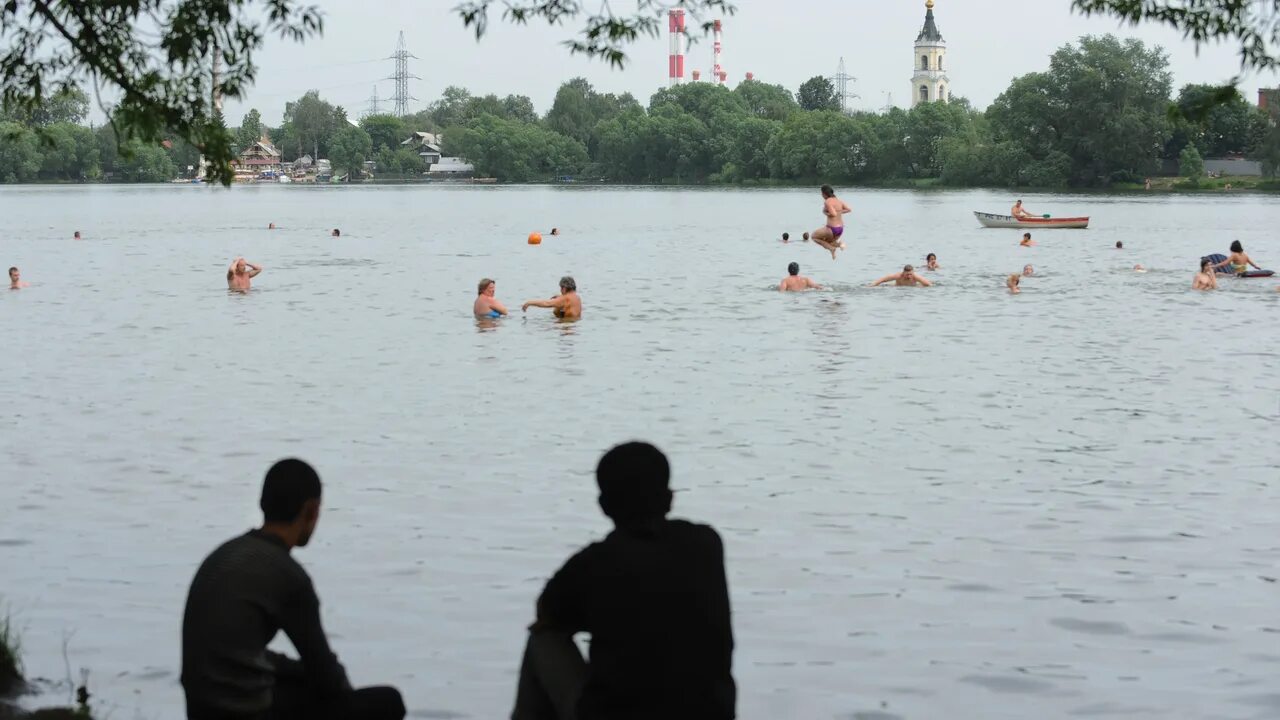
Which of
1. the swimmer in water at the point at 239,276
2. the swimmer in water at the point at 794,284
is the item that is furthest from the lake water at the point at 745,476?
the swimmer in water at the point at 239,276

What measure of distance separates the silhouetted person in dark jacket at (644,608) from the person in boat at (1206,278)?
36.2 meters

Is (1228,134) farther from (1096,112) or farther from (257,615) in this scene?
(257,615)

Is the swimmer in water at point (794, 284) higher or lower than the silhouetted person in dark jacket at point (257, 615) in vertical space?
lower

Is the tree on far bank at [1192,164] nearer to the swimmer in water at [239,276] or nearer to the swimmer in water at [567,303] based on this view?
the swimmer in water at [239,276]

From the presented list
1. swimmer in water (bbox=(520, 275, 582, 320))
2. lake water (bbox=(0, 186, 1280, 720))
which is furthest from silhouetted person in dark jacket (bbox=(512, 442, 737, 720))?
swimmer in water (bbox=(520, 275, 582, 320))

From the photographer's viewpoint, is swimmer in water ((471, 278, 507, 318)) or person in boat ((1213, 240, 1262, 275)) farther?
person in boat ((1213, 240, 1262, 275))

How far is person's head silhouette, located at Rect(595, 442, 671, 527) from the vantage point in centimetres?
558

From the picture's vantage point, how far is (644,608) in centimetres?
566

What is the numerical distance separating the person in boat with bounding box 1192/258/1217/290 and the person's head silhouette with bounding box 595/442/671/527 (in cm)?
3638

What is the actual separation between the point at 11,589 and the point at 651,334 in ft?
65.0

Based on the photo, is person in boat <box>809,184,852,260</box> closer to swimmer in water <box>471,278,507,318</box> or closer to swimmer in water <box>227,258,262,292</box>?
swimmer in water <box>471,278,507,318</box>

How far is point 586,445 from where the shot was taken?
18.2m

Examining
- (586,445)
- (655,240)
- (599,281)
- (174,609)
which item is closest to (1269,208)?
(655,240)

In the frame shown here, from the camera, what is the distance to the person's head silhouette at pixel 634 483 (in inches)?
220
